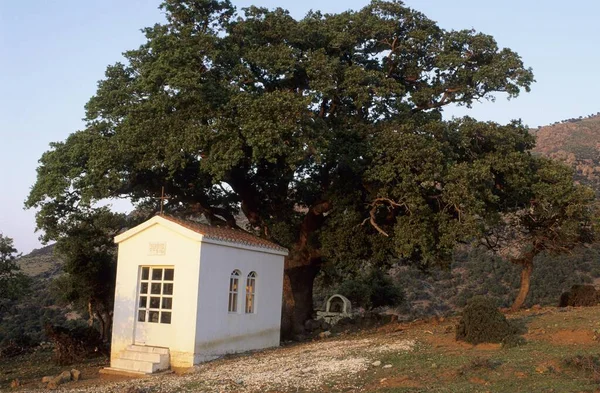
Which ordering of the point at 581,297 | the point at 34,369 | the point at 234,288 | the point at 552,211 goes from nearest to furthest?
the point at 234,288
the point at 34,369
the point at 552,211
the point at 581,297

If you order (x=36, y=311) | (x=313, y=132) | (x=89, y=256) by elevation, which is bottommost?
(x=36, y=311)

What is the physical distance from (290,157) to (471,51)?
814 cm

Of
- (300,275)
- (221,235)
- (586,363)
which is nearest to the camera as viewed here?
(586,363)

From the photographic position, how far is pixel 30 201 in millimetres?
21938

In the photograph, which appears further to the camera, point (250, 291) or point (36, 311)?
point (36, 311)

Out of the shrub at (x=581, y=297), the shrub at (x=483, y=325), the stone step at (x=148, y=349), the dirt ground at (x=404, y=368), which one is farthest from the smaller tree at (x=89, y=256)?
the shrub at (x=581, y=297)

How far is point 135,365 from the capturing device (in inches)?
663

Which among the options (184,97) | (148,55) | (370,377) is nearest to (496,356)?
(370,377)

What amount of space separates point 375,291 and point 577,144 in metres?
→ 38.3

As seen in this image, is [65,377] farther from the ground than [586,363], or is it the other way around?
[586,363]

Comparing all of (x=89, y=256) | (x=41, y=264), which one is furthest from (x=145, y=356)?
(x=41, y=264)

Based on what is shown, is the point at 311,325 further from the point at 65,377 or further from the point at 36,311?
the point at 36,311

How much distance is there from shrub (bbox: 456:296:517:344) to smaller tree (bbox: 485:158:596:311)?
7.43 m

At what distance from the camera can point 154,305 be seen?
1791 cm
